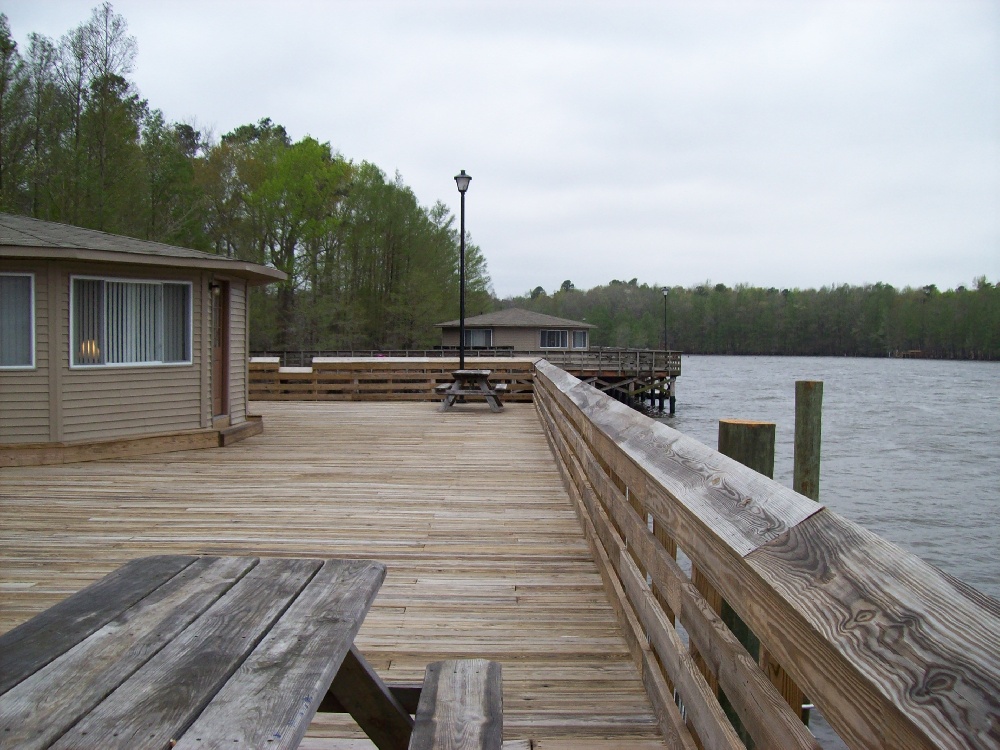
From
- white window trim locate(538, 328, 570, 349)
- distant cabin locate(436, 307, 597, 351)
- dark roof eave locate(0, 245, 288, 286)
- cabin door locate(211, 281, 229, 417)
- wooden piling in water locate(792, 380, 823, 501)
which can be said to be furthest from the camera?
white window trim locate(538, 328, 570, 349)

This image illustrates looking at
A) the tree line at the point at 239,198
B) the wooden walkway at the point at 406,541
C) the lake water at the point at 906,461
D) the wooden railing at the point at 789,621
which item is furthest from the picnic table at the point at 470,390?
the tree line at the point at 239,198

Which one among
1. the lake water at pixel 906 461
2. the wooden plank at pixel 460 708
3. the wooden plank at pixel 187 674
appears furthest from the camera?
the lake water at pixel 906 461

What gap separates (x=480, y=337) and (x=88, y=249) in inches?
1372

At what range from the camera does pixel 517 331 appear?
41.9 m

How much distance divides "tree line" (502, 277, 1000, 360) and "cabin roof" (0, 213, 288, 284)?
8587 cm

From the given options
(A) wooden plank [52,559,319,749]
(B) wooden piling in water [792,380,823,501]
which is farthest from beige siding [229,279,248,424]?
(A) wooden plank [52,559,319,749]

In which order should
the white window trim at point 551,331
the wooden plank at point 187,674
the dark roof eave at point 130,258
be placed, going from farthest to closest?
the white window trim at point 551,331 → the dark roof eave at point 130,258 → the wooden plank at point 187,674

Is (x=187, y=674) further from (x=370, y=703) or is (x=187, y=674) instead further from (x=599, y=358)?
(x=599, y=358)

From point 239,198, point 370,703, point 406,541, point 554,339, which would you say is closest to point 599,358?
point 554,339

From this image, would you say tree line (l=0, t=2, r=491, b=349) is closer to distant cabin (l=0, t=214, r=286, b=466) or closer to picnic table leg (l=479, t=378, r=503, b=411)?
distant cabin (l=0, t=214, r=286, b=466)

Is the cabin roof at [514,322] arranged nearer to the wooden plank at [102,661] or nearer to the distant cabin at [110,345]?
the distant cabin at [110,345]

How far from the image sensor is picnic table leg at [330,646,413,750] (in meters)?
1.89

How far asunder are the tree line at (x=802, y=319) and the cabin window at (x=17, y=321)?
287 feet

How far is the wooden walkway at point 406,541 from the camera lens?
2717 millimetres
